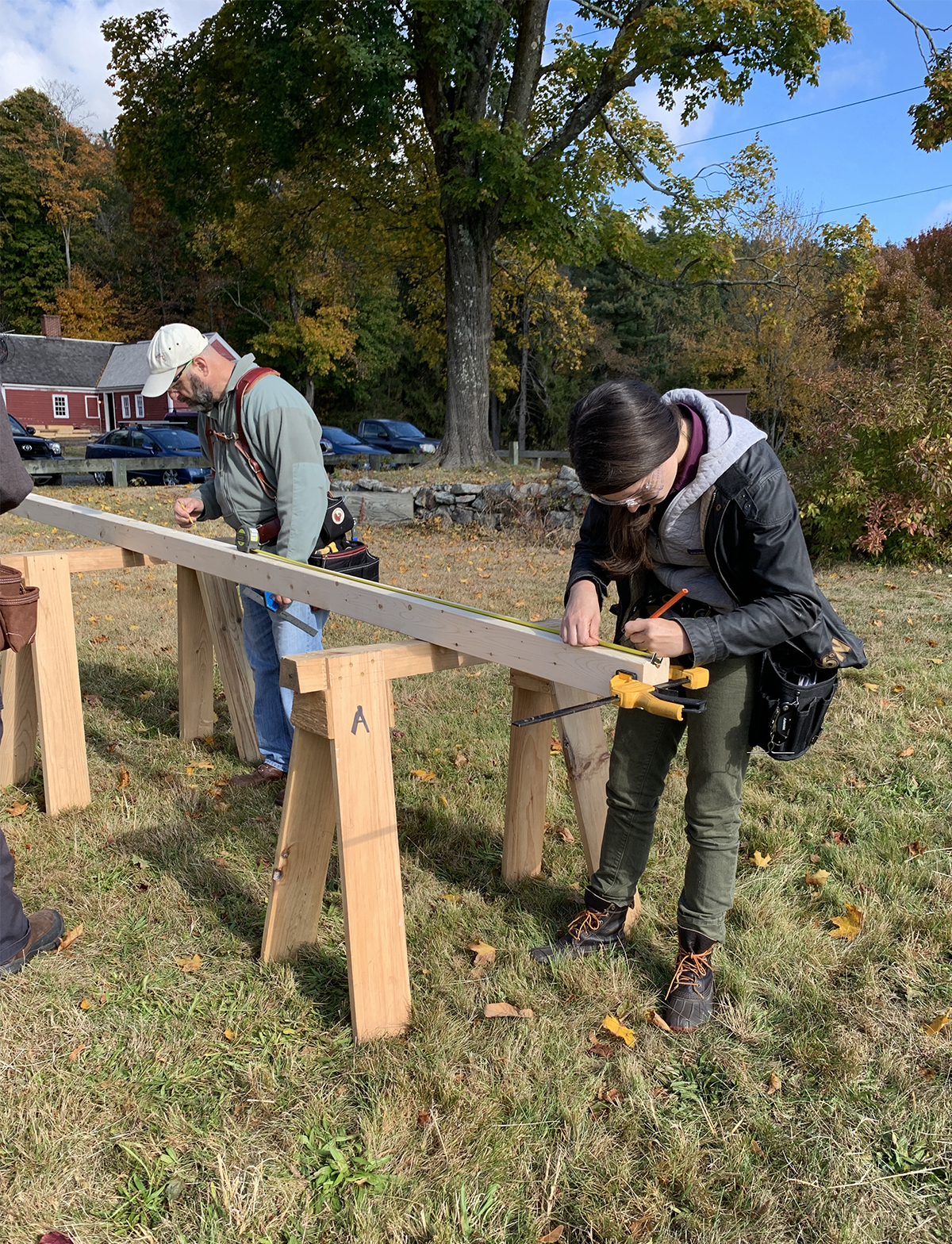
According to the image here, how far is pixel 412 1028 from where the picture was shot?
8.68 ft

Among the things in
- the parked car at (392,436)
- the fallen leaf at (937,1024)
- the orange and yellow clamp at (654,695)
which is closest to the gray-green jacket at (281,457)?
the orange and yellow clamp at (654,695)

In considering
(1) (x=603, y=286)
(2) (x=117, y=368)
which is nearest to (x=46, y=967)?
(1) (x=603, y=286)

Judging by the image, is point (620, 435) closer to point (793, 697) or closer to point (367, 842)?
point (793, 697)

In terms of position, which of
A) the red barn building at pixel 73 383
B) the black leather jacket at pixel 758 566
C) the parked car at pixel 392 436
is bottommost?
the black leather jacket at pixel 758 566

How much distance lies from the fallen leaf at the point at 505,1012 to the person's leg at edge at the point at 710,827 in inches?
17.3

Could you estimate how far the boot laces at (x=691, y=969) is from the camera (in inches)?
106

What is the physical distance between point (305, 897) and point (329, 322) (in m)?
36.5

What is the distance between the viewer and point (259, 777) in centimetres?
436

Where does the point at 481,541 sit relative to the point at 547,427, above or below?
below

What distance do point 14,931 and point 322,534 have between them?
1.99 m

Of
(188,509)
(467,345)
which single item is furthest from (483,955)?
(467,345)

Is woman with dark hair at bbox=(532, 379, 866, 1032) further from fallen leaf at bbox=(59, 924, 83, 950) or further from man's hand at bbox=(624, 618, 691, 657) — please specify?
fallen leaf at bbox=(59, 924, 83, 950)

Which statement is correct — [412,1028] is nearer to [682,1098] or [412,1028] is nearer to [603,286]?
[682,1098]

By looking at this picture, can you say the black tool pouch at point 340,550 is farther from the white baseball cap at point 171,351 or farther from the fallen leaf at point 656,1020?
the fallen leaf at point 656,1020
